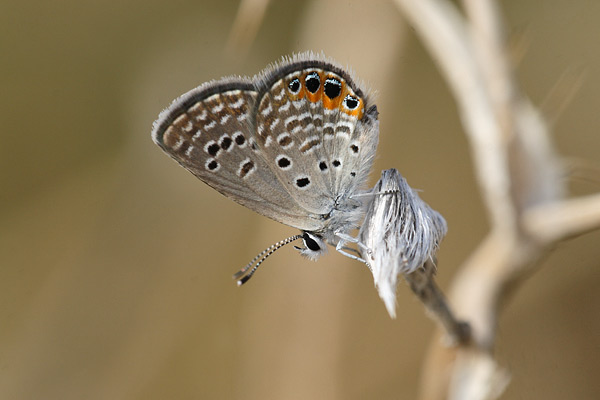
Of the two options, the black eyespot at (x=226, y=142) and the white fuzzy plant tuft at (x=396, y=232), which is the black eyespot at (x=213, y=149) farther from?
the white fuzzy plant tuft at (x=396, y=232)

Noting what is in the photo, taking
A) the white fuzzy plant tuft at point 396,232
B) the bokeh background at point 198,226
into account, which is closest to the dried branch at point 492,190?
the white fuzzy plant tuft at point 396,232

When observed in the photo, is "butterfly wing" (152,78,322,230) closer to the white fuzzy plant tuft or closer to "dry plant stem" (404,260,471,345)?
the white fuzzy plant tuft

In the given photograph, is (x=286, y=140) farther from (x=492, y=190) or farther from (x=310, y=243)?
(x=492, y=190)

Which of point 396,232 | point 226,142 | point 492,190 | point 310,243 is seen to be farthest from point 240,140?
point 492,190

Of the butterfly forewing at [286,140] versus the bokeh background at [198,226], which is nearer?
the butterfly forewing at [286,140]

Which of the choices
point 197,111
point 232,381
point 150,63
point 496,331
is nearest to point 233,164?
point 197,111

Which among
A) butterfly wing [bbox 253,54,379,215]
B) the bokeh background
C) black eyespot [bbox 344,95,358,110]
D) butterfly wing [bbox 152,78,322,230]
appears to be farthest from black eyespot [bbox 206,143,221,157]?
the bokeh background
